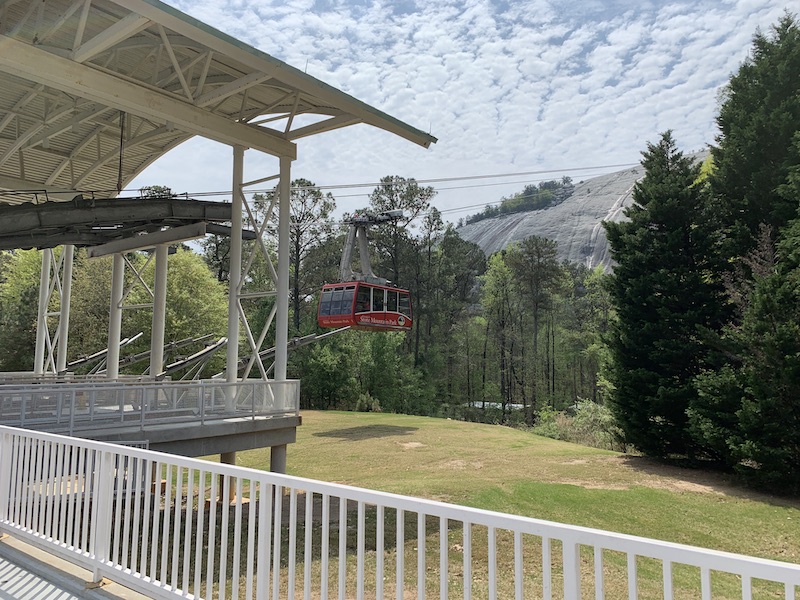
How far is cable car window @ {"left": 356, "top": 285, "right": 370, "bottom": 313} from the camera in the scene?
75.4 feet

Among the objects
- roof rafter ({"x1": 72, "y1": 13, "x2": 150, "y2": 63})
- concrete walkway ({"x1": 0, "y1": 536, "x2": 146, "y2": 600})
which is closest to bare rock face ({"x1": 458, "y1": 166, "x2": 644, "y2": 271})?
roof rafter ({"x1": 72, "y1": 13, "x2": 150, "y2": 63})

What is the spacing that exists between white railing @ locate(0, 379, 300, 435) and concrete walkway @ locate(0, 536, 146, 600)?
532 cm

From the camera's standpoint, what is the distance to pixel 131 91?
41.7 ft

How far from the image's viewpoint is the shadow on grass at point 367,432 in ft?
82.7

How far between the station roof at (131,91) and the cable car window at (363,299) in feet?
24.8

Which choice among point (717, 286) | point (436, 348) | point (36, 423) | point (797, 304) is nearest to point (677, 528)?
point (797, 304)

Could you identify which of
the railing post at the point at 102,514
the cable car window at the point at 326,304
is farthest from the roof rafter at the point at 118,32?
the cable car window at the point at 326,304

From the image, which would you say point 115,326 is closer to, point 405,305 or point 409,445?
point 405,305

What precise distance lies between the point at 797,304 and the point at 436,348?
3805 cm

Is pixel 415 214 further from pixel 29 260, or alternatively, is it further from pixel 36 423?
pixel 36 423

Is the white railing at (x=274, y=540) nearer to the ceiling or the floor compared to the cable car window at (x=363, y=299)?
nearer to the floor

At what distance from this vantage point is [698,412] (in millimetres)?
16953

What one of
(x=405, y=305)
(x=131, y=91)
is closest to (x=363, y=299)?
(x=405, y=305)

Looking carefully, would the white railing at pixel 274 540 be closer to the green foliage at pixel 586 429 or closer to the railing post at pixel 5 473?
the railing post at pixel 5 473
